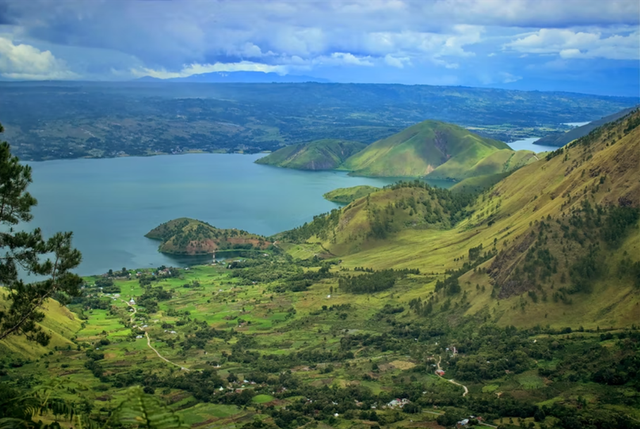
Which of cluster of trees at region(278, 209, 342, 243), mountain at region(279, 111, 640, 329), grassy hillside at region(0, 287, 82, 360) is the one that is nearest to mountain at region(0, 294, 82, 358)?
grassy hillside at region(0, 287, 82, 360)

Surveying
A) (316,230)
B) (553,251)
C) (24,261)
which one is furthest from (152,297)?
(24,261)

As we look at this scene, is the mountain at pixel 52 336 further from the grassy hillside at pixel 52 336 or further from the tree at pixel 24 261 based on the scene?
the tree at pixel 24 261

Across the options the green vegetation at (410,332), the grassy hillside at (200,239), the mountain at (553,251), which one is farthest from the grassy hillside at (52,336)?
the grassy hillside at (200,239)

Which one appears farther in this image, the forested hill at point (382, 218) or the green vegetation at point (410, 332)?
the forested hill at point (382, 218)

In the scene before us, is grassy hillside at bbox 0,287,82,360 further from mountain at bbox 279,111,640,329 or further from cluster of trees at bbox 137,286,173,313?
mountain at bbox 279,111,640,329

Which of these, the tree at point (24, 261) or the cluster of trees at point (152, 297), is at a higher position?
the tree at point (24, 261)

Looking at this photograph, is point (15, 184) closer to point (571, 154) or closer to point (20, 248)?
point (20, 248)
